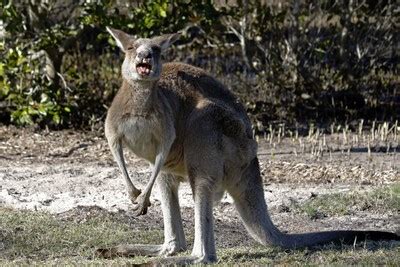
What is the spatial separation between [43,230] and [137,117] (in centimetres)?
163

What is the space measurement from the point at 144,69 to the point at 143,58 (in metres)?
0.07

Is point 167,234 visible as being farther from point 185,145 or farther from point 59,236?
point 59,236

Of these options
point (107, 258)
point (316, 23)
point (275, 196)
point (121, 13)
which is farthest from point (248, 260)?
point (316, 23)

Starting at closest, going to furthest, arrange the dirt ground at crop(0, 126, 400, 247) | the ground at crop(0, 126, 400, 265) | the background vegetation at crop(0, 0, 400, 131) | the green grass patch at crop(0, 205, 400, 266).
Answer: the green grass patch at crop(0, 205, 400, 266)
the ground at crop(0, 126, 400, 265)
the dirt ground at crop(0, 126, 400, 247)
the background vegetation at crop(0, 0, 400, 131)

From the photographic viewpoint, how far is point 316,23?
45.0ft

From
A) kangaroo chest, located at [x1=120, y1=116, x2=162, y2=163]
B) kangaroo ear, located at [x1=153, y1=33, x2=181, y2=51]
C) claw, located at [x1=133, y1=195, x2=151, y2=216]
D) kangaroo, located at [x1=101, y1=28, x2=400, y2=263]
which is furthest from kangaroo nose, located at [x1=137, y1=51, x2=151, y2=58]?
claw, located at [x1=133, y1=195, x2=151, y2=216]

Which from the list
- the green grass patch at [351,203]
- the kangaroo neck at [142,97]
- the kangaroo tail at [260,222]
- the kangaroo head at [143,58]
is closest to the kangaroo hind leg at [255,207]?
the kangaroo tail at [260,222]

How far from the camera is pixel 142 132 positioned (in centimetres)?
644

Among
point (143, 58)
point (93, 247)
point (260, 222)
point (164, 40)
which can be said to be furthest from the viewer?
point (93, 247)

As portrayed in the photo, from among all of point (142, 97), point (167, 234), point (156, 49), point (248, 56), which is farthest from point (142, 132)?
point (248, 56)

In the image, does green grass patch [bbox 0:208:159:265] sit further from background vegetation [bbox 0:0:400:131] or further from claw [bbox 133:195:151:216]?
background vegetation [bbox 0:0:400:131]

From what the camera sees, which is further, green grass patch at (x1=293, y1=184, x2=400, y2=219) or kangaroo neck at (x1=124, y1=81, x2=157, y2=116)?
green grass patch at (x1=293, y1=184, x2=400, y2=219)

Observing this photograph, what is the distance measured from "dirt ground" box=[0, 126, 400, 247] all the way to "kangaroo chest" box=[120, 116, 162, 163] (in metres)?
1.34

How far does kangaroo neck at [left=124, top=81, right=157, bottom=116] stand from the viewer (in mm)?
6438
